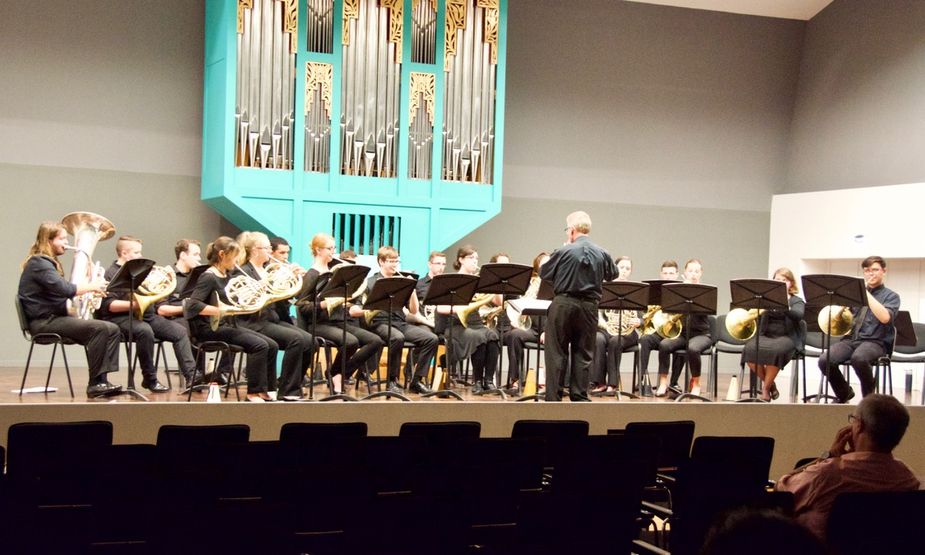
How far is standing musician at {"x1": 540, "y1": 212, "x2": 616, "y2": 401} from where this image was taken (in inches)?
277

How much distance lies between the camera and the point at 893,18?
1120 centimetres

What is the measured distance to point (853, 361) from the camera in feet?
26.8

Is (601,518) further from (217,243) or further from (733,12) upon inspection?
(733,12)

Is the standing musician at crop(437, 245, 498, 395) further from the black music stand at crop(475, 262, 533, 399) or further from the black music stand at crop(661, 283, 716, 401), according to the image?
the black music stand at crop(661, 283, 716, 401)

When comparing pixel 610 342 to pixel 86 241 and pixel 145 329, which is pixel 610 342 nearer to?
pixel 145 329

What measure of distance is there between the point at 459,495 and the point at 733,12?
1064 cm

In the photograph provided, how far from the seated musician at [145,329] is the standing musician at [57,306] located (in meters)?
0.46

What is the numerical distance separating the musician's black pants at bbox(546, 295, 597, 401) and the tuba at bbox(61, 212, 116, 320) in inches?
135

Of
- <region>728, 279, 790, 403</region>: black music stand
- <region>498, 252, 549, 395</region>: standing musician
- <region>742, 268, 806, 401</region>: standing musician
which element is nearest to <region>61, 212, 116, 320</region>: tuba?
<region>498, 252, 549, 395</region>: standing musician

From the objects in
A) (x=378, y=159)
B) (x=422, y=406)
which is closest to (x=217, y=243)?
(x=422, y=406)

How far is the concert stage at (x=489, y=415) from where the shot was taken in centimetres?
456

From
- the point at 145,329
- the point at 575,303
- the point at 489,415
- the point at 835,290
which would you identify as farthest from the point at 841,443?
the point at 145,329

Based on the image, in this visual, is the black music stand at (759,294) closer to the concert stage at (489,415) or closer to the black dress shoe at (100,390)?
the concert stage at (489,415)

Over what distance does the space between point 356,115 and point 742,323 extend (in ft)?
14.8
